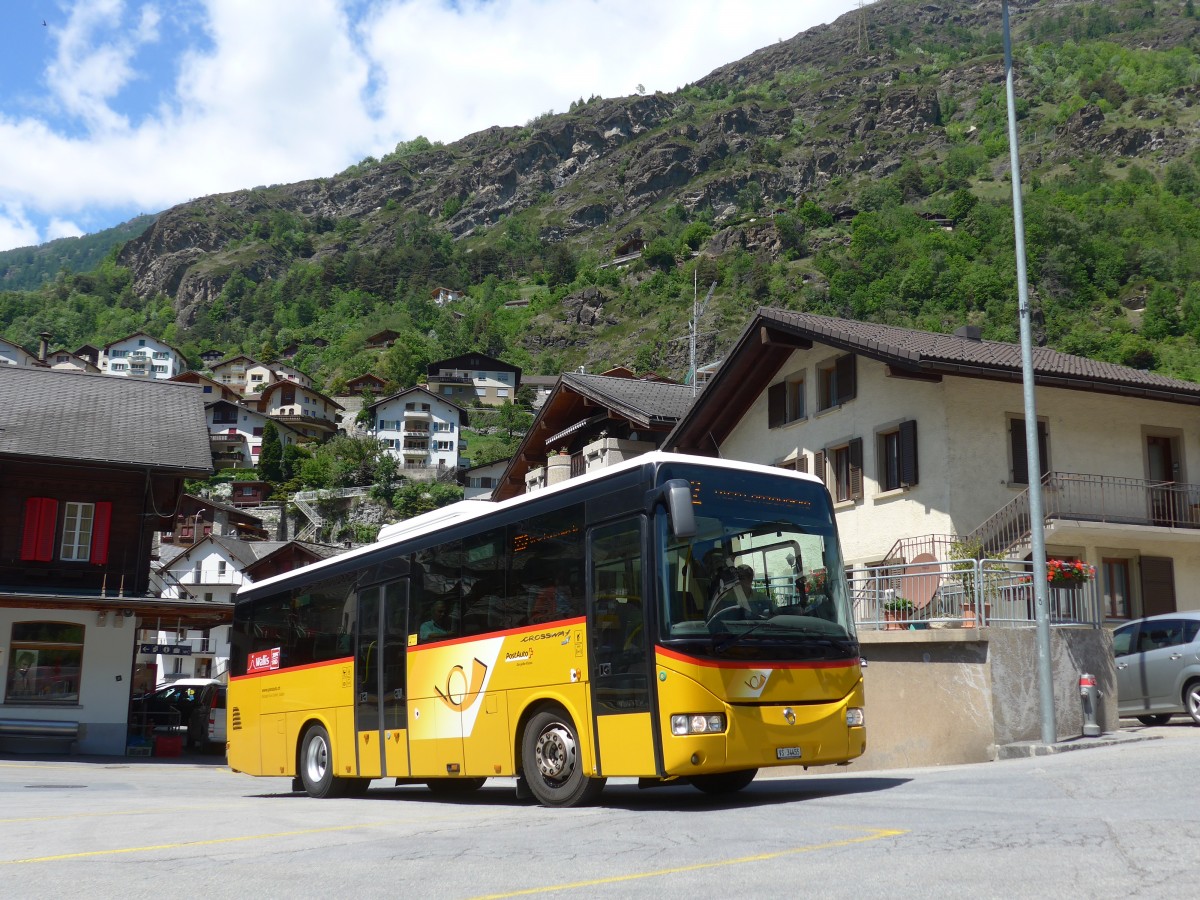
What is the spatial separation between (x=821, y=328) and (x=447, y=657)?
52.8ft

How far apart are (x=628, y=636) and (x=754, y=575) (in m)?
1.24

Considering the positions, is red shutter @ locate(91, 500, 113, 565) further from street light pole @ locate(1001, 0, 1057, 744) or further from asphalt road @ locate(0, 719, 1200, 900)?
street light pole @ locate(1001, 0, 1057, 744)

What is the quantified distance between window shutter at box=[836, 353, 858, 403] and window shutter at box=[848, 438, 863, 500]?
110 cm

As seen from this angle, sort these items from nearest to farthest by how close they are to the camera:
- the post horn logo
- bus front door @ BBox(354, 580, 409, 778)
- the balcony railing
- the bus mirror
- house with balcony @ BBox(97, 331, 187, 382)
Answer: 1. the bus mirror
2. the post horn logo
3. bus front door @ BBox(354, 580, 409, 778)
4. the balcony railing
5. house with balcony @ BBox(97, 331, 187, 382)

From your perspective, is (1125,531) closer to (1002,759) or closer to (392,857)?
(1002,759)

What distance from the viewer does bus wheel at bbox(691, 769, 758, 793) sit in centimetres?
1208

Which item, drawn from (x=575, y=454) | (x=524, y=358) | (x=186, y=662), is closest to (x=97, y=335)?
(x=524, y=358)

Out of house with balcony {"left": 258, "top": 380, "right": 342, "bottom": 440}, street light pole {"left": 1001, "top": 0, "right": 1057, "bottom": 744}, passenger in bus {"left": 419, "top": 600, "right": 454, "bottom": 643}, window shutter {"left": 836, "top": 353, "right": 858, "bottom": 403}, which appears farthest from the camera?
house with balcony {"left": 258, "top": 380, "right": 342, "bottom": 440}

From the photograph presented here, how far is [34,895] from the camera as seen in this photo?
7.09 meters

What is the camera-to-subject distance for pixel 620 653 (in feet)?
34.9

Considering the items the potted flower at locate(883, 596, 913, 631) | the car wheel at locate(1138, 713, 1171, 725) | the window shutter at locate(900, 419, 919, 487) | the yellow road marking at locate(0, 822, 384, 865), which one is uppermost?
the window shutter at locate(900, 419, 919, 487)

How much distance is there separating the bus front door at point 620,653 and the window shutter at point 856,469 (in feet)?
57.1

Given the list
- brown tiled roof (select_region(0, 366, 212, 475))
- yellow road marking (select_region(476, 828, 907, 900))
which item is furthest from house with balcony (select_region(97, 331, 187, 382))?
yellow road marking (select_region(476, 828, 907, 900))

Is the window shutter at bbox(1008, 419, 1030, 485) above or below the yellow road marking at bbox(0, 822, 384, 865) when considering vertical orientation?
above
